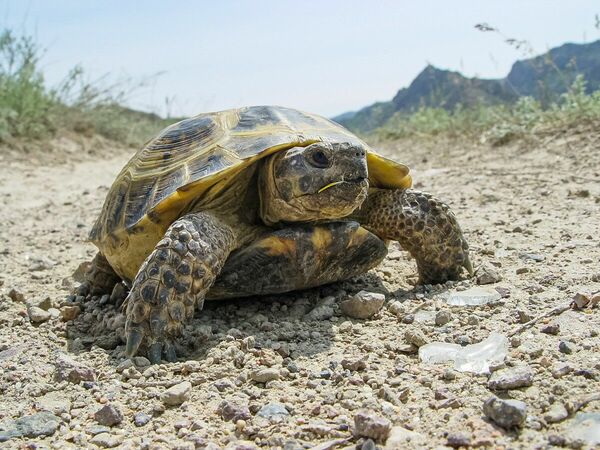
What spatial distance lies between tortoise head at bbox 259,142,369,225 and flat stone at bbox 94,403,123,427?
4.22 feet

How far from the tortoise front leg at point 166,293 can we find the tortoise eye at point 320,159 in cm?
64

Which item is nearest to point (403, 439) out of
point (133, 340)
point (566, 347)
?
point (566, 347)

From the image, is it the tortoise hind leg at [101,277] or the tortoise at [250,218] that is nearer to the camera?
the tortoise at [250,218]

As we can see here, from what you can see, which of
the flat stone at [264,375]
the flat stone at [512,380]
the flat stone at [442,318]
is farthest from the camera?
the flat stone at [442,318]

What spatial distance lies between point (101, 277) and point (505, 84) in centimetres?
971

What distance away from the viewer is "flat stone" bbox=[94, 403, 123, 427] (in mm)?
2008

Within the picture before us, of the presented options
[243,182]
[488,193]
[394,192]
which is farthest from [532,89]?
[243,182]

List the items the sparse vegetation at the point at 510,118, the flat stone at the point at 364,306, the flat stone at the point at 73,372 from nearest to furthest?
the flat stone at the point at 73,372 < the flat stone at the point at 364,306 < the sparse vegetation at the point at 510,118

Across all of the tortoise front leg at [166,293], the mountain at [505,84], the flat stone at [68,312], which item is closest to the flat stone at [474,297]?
the tortoise front leg at [166,293]

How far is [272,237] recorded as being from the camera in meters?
2.95

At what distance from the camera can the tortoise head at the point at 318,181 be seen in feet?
9.12

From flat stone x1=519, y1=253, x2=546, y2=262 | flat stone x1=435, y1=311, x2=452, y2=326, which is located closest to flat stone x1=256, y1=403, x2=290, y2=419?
flat stone x1=435, y1=311, x2=452, y2=326

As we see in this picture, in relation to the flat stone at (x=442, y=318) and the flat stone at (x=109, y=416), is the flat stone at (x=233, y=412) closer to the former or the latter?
the flat stone at (x=109, y=416)

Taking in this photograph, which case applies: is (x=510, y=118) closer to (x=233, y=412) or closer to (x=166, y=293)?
(x=166, y=293)
